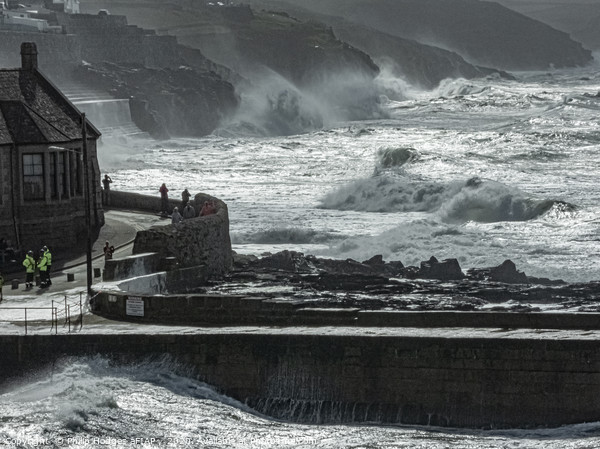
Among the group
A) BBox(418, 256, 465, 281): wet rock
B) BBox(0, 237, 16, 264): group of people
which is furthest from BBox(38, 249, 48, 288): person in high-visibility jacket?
BBox(418, 256, 465, 281): wet rock

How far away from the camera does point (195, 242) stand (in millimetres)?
35312

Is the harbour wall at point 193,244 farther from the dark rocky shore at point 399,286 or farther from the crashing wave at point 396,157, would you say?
the crashing wave at point 396,157

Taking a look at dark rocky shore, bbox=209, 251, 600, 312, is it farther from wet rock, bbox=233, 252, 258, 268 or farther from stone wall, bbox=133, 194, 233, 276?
stone wall, bbox=133, 194, 233, 276

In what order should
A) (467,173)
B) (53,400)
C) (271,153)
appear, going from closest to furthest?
(53,400)
(467,173)
(271,153)

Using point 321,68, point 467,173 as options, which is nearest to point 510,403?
point 467,173

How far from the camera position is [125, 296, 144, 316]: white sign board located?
93.4 ft

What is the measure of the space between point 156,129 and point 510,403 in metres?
93.1

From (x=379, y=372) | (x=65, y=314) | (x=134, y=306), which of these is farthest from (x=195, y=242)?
(x=379, y=372)

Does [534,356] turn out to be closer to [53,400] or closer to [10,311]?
[53,400]

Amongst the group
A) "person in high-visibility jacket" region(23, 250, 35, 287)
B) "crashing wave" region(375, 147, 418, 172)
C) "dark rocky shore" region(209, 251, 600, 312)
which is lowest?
"dark rocky shore" region(209, 251, 600, 312)

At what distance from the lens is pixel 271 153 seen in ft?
304

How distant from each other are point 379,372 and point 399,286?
10270 millimetres

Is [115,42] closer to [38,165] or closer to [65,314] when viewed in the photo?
[38,165]

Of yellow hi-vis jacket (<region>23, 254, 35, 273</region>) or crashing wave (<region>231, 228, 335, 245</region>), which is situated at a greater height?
yellow hi-vis jacket (<region>23, 254, 35, 273</region>)
